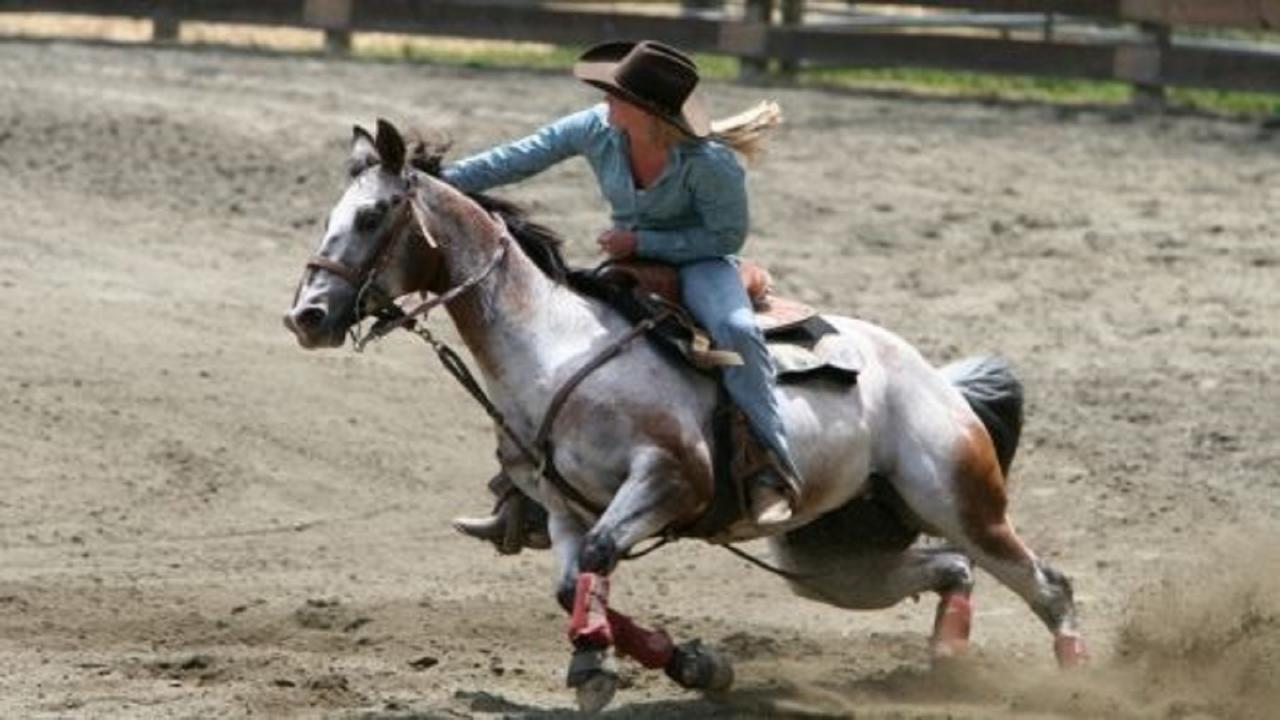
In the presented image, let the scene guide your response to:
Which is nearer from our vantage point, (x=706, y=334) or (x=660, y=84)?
(x=660, y=84)

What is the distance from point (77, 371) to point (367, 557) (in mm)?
2079

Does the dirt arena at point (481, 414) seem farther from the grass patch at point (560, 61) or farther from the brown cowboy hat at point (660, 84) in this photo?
the brown cowboy hat at point (660, 84)

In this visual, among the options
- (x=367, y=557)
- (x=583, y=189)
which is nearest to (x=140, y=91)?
(x=583, y=189)

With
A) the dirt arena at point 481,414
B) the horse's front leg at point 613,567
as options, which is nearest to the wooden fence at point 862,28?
the dirt arena at point 481,414

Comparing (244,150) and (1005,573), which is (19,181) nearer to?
(244,150)

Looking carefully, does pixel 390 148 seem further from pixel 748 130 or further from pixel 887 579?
pixel 887 579

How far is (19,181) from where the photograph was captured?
15.7 meters

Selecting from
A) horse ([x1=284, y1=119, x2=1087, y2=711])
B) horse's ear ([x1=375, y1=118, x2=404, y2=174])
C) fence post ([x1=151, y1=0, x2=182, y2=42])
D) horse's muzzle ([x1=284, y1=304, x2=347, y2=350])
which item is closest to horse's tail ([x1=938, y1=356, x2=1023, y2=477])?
horse ([x1=284, y1=119, x2=1087, y2=711])

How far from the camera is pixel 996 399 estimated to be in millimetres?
9516

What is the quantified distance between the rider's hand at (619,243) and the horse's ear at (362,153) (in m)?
0.78

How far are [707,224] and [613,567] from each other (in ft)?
3.64

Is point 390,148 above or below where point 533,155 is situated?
above

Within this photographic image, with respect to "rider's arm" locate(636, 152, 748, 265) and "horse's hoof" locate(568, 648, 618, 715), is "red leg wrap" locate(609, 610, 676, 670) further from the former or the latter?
"rider's arm" locate(636, 152, 748, 265)

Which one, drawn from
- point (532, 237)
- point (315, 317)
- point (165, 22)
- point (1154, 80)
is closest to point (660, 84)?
point (532, 237)
